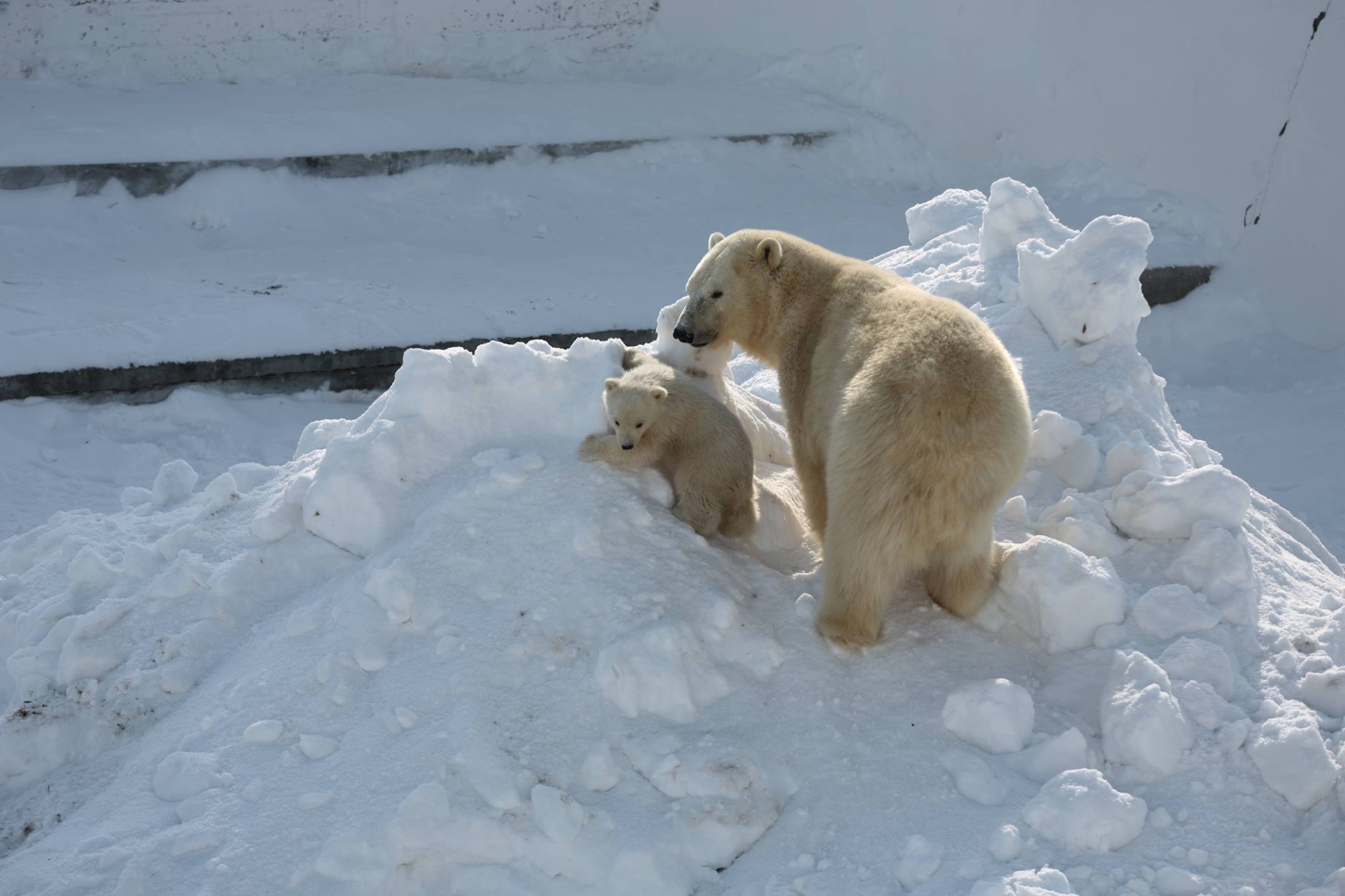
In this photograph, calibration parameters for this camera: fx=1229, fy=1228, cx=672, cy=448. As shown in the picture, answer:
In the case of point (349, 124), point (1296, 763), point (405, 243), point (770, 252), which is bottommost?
point (405, 243)

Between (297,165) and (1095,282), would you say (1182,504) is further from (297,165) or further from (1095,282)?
(297,165)

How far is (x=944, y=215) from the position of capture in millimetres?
5062

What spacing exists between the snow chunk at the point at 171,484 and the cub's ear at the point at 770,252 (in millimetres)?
1904

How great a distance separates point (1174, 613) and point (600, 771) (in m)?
1.36

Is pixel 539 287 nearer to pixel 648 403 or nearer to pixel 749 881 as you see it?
pixel 648 403

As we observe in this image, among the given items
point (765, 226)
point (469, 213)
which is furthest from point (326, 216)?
point (765, 226)

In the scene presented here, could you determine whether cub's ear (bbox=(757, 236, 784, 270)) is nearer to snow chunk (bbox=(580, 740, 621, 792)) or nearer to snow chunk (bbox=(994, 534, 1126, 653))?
snow chunk (bbox=(994, 534, 1126, 653))

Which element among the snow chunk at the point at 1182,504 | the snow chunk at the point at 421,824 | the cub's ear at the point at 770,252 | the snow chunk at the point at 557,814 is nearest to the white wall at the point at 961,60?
the snow chunk at the point at 1182,504

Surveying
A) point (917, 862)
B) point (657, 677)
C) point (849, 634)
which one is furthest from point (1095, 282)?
point (917, 862)

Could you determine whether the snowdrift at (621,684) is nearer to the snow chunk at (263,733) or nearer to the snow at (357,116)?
the snow chunk at (263,733)

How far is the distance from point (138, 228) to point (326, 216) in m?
0.97

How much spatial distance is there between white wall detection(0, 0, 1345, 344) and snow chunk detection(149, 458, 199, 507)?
4.74 meters

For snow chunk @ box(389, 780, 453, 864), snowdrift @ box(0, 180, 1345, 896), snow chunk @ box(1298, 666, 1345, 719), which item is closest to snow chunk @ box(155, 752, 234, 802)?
snowdrift @ box(0, 180, 1345, 896)

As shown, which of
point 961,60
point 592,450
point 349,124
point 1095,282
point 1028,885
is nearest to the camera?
point 1028,885
